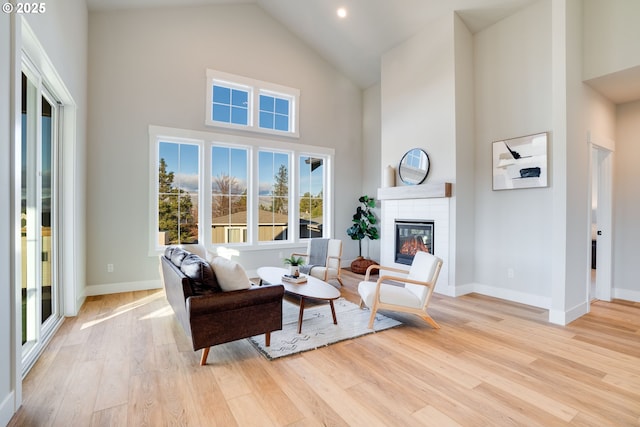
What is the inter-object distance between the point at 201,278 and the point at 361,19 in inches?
193

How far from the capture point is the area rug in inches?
112

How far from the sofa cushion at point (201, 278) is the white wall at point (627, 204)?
533cm

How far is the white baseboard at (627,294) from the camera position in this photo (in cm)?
431

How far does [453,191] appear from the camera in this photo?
15.1 feet

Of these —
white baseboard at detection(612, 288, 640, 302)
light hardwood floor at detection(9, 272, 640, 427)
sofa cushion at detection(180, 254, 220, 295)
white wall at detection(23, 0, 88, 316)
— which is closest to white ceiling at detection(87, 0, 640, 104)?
white wall at detection(23, 0, 88, 316)

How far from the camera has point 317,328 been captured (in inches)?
130

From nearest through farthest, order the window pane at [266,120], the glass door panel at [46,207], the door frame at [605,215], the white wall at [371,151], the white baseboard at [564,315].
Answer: the glass door panel at [46,207] < the white baseboard at [564,315] < the door frame at [605,215] < the window pane at [266,120] < the white wall at [371,151]

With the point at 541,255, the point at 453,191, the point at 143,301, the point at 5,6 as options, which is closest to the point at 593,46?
the point at 453,191

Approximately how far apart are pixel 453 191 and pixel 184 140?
170 inches

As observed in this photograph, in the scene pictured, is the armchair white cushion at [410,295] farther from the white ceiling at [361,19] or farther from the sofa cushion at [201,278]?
the white ceiling at [361,19]

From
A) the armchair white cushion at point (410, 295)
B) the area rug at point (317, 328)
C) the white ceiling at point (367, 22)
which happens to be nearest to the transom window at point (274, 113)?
the white ceiling at point (367, 22)

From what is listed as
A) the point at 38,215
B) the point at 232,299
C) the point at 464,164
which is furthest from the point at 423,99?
Result: the point at 38,215

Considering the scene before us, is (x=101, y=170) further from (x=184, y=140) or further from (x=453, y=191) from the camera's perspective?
(x=453, y=191)

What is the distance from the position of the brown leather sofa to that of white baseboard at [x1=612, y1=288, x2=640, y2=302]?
4.80 meters
